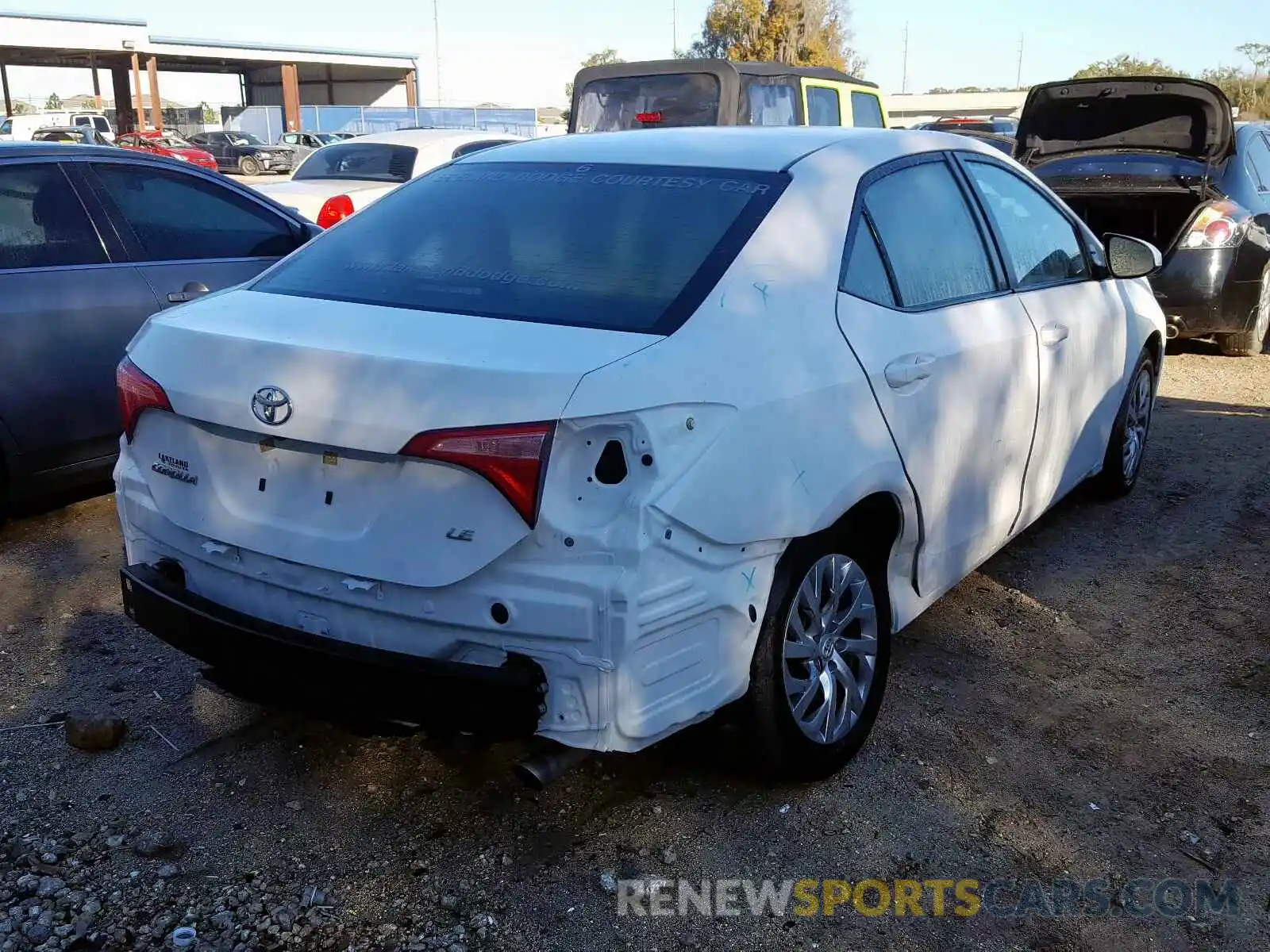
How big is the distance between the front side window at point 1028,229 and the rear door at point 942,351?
191 mm

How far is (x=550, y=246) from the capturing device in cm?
317

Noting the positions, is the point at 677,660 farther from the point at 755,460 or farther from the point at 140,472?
the point at 140,472

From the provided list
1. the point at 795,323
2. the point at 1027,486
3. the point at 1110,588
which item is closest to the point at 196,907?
the point at 795,323

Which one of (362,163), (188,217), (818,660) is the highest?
(362,163)

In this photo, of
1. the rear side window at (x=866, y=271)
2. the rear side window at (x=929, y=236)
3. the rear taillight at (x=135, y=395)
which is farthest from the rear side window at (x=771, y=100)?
the rear taillight at (x=135, y=395)

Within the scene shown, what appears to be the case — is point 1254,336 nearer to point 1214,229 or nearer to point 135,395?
point 1214,229

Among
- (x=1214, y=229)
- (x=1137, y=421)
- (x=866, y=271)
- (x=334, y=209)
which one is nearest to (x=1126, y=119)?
(x=1214, y=229)

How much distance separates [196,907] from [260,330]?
1.33 meters

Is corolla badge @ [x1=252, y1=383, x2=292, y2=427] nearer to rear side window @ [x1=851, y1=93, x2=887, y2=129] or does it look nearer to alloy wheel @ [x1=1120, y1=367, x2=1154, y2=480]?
alloy wheel @ [x1=1120, y1=367, x2=1154, y2=480]

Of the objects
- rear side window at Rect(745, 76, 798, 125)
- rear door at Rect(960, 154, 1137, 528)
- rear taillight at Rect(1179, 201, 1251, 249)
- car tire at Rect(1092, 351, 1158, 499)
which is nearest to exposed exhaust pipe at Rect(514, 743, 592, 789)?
rear door at Rect(960, 154, 1137, 528)

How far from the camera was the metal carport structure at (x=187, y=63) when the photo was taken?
43000 mm

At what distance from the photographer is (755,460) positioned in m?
2.65

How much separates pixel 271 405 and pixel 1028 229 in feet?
9.71

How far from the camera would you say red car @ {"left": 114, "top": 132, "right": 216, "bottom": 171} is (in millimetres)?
30516
